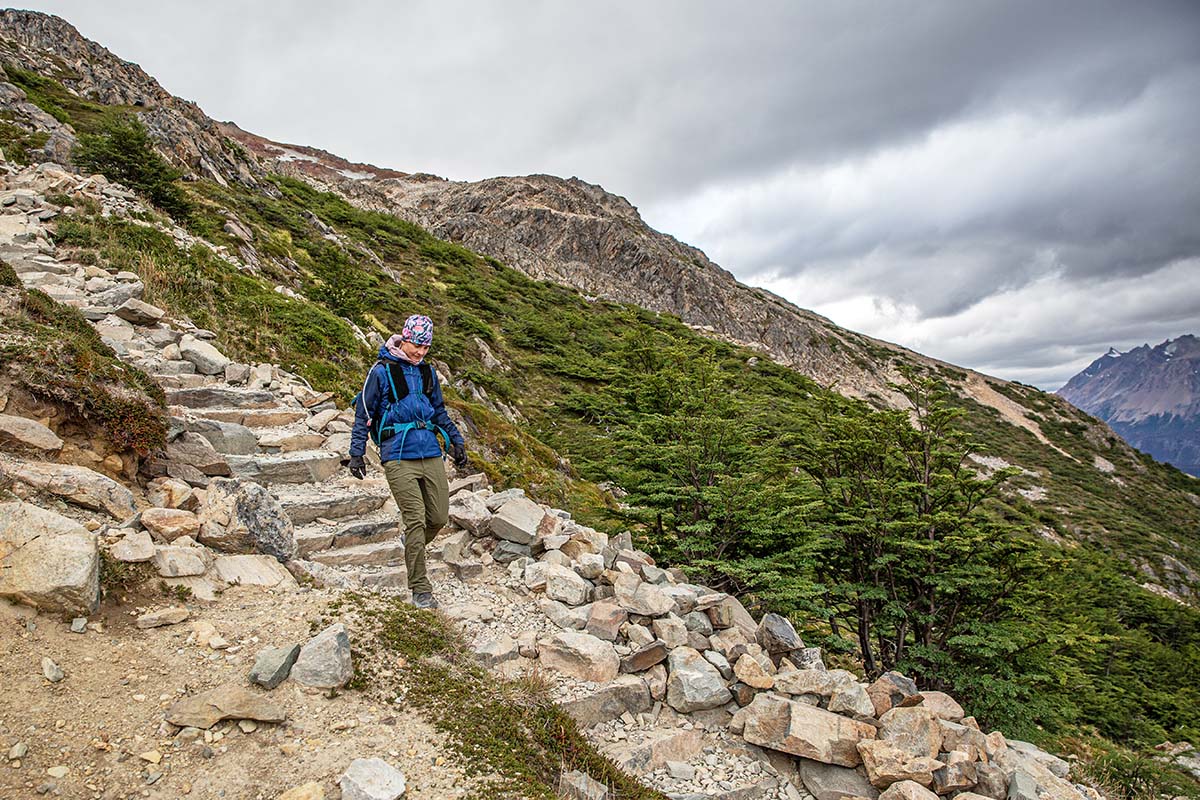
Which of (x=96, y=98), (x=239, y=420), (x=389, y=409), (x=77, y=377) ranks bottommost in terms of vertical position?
(x=239, y=420)

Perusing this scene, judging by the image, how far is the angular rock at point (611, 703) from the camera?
14.3 ft

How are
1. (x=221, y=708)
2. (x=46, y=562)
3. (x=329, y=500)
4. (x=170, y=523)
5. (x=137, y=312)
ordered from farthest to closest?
1. (x=137, y=312)
2. (x=329, y=500)
3. (x=170, y=523)
4. (x=46, y=562)
5. (x=221, y=708)

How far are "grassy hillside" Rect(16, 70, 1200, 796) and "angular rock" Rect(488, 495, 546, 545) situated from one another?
1.93m

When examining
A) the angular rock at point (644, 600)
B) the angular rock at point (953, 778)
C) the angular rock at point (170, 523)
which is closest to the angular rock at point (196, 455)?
the angular rock at point (170, 523)

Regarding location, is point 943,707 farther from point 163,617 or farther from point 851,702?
point 163,617

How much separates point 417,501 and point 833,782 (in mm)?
4240

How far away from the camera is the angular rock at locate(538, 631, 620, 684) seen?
466cm

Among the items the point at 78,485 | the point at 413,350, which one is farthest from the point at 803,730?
the point at 78,485

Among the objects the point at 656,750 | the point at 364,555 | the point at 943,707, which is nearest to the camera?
the point at 656,750

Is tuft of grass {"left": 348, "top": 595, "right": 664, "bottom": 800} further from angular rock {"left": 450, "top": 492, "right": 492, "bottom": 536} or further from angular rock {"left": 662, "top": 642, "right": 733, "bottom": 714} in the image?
angular rock {"left": 450, "top": 492, "right": 492, "bottom": 536}

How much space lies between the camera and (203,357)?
8.05 m

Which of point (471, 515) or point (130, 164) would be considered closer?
point (471, 515)

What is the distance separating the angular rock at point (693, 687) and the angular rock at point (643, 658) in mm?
152

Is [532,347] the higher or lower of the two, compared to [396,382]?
higher
